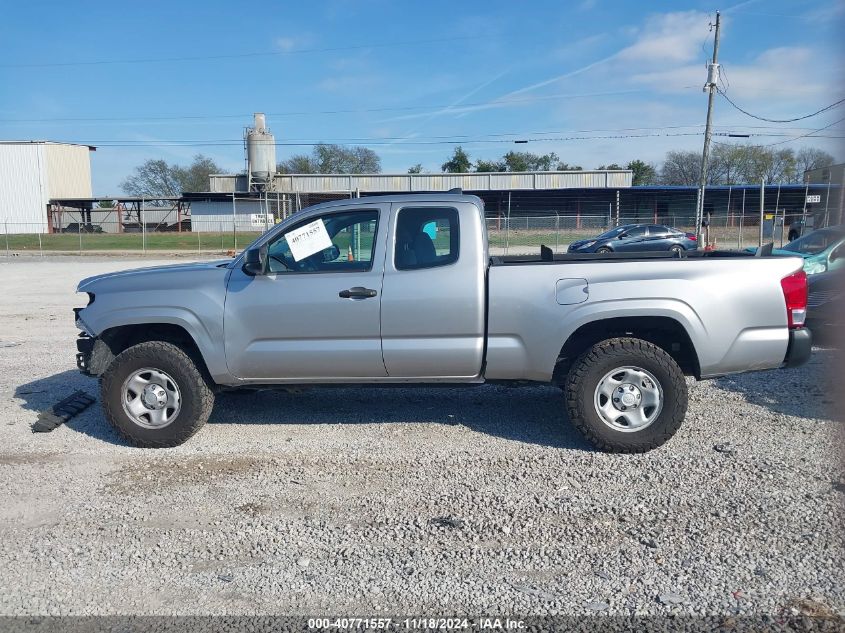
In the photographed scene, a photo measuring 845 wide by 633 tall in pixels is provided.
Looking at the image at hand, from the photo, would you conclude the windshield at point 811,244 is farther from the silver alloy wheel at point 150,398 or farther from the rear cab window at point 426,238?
the silver alloy wheel at point 150,398

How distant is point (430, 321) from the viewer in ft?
17.1

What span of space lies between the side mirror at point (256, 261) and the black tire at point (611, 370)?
8.25ft

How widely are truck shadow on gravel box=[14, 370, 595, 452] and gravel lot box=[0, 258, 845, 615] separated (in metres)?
0.04

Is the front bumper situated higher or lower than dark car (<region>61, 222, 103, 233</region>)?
lower

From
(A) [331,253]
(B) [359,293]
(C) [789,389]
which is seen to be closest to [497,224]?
(C) [789,389]

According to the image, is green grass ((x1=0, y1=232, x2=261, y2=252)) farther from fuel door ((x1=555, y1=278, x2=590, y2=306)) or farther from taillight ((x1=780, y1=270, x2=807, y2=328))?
taillight ((x1=780, y1=270, x2=807, y2=328))

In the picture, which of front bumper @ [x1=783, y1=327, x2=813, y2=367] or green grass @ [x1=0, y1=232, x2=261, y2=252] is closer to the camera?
front bumper @ [x1=783, y1=327, x2=813, y2=367]

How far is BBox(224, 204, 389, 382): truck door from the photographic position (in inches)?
207

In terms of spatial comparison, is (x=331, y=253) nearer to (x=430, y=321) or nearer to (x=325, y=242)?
(x=325, y=242)

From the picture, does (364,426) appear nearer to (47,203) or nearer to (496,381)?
(496,381)

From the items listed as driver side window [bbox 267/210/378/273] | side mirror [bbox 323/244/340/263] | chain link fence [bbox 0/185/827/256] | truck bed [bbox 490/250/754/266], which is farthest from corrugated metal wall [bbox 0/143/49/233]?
truck bed [bbox 490/250/754/266]

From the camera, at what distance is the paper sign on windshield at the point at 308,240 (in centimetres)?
540

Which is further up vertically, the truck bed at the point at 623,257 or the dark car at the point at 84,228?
the truck bed at the point at 623,257

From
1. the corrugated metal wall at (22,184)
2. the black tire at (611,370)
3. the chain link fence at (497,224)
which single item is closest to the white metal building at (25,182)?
the corrugated metal wall at (22,184)
